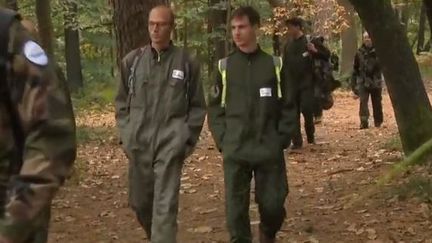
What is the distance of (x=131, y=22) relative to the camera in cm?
1064

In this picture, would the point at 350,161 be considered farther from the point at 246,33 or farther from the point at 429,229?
the point at 246,33

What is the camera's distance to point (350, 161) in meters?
12.4

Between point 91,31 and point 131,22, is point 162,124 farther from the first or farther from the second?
point 91,31

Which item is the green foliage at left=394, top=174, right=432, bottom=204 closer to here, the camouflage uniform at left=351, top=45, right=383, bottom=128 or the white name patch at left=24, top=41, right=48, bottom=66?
the white name patch at left=24, top=41, right=48, bottom=66

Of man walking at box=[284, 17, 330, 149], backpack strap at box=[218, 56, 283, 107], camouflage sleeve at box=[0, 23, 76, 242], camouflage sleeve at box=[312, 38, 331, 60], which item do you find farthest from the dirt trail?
camouflage sleeve at box=[0, 23, 76, 242]

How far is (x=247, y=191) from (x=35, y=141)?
3.91 metres

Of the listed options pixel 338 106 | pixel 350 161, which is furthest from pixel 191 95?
pixel 338 106

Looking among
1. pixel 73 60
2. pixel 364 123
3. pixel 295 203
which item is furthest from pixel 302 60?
pixel 73 60

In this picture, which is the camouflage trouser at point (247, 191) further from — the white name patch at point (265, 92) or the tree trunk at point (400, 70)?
the tree trunk at point (400, 70)

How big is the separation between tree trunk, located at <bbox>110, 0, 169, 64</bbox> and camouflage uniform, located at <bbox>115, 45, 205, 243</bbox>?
410 centimetres

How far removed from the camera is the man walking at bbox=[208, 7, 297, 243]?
6.48 m

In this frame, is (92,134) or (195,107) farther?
(92,134)

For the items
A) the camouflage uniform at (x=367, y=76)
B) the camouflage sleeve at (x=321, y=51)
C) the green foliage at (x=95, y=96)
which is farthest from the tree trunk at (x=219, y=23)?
the camouflage sleeve at (x=321, y=51)

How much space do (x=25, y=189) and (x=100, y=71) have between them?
3267 cm
